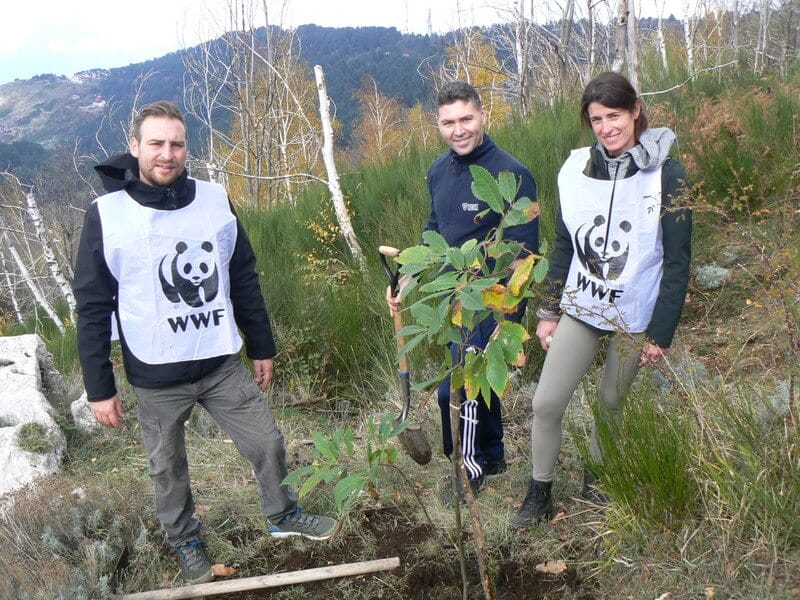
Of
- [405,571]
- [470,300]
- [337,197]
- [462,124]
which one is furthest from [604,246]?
[337,197]

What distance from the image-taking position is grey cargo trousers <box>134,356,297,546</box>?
A: 2.79 meters

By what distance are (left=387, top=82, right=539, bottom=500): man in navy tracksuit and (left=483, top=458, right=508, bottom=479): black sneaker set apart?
47mm

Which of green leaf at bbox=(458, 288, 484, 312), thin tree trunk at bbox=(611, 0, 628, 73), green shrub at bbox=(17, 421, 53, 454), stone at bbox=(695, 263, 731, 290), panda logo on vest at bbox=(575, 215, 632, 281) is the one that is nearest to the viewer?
green leaf at bbox=(458, 288, 484, 312)

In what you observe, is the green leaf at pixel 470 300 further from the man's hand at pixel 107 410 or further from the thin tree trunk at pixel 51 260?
the thin tree trunk at pixel 51 260

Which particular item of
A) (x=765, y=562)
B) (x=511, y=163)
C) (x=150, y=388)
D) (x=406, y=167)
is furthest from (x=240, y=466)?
(x=406, y=167)

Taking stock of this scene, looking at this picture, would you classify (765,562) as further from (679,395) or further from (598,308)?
(598,308)

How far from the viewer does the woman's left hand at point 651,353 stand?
2309mm

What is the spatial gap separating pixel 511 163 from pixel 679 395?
4.18ft

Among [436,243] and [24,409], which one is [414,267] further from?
[24,409]

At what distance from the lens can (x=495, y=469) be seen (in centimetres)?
330

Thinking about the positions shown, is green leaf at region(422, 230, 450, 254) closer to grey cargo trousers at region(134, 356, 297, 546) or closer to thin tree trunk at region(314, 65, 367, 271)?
grey cargo trousers at region(134, 356, 297, 546)

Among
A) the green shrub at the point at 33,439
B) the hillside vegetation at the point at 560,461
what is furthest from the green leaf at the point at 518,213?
the green shrub at the point at 33,439

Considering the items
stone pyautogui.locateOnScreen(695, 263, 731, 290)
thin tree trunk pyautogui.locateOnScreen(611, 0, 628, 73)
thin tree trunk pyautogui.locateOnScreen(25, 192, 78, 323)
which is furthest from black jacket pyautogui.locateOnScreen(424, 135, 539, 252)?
thin tree trunk pyautogui.locateOnScreen(25, 192, 78, 323)

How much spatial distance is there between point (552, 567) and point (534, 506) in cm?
31
